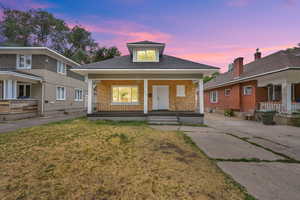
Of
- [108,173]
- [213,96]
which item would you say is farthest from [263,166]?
[213,96]

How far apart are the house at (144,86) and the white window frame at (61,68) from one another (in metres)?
6.45

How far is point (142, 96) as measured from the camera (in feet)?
38.9

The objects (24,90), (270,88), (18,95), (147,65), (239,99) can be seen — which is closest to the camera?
(147,65)

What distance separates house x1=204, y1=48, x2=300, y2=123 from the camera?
973 cm

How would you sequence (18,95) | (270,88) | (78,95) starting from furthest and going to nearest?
(78,95) → (18,95) → (270,88)

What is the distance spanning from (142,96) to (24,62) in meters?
11.7

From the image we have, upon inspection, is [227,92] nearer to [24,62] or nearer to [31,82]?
[31,82]

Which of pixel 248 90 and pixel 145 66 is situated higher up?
pixel 145 66

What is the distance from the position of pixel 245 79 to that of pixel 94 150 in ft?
45.3

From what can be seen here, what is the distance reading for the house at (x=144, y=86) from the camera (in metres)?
10.0

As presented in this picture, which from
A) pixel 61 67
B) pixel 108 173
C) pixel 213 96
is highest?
pixel 61 67

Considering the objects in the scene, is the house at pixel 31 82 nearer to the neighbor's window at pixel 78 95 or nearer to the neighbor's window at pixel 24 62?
the neighbor's window at pixel 24 62

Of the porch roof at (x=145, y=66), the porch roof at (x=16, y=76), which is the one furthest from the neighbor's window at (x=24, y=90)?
the porch roof at (x=145, y=66)

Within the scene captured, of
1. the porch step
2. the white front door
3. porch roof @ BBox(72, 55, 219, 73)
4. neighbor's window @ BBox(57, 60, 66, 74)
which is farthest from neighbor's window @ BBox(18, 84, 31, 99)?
the porch step
